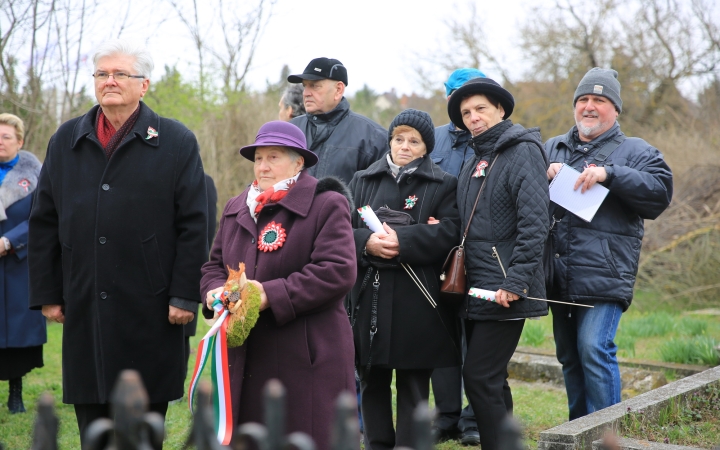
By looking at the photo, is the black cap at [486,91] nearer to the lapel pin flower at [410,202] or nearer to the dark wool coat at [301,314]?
the lapel pin flower at [410,202]

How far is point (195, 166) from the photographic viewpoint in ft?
13.1

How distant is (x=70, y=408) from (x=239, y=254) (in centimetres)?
337

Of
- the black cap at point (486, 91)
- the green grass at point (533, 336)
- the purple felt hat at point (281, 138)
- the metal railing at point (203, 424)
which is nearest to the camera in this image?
the metal railing at point (203, 424)

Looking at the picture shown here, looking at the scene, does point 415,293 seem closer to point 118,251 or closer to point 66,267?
point 118,251

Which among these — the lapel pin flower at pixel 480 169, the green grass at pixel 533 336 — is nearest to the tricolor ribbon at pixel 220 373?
the lapel pin flower at pixel 480 169

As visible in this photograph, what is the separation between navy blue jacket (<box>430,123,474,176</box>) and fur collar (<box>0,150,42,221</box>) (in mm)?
3166

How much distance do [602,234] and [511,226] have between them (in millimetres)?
672

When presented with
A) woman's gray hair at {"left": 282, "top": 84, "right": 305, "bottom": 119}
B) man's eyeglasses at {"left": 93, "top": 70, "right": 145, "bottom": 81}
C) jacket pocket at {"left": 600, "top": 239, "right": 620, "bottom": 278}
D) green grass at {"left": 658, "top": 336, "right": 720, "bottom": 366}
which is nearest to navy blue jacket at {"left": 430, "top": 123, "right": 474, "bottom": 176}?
jacket pocket at {"left": 600, "top": 239, "right": 620, "bottom": 278}

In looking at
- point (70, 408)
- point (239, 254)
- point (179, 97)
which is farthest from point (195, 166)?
point (179, 97)

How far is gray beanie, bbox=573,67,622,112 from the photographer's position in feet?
15.0

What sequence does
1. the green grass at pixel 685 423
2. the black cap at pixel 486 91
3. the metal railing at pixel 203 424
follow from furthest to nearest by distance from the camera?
the black cap at pixel 486 91 → the green grass at pixel 685 423 → the metal railing at pixel 203 424

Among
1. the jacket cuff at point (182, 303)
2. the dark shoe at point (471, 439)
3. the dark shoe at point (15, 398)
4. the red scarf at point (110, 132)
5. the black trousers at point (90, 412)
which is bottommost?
the dark shoe at point (471, 439)

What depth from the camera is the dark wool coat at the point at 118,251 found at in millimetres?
3811

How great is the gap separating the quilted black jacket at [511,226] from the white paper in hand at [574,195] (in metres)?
0.29
